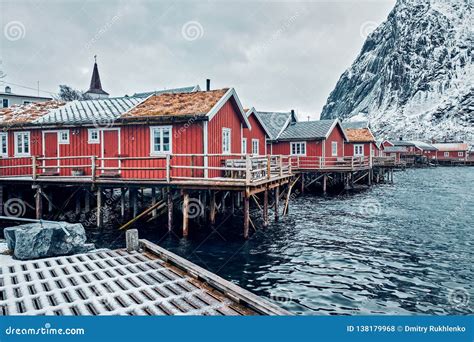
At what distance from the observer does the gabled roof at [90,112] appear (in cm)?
1877

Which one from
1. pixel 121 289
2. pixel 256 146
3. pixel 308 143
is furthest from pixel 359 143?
pixel 121 289

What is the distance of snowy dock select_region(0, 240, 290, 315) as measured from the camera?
5.57 meters

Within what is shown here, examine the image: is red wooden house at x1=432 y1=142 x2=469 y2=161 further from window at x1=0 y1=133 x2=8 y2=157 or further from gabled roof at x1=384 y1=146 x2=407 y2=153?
window at x1=0 y1=133 x2=8 y2=157

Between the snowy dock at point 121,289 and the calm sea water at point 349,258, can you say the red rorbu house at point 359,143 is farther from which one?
the snowy dock at point 121,289

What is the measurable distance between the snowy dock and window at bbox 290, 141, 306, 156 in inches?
1089

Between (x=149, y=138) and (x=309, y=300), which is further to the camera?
(x=149, y=138)

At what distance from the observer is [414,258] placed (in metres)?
12.3

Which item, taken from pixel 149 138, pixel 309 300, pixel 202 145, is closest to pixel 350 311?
pixel 309 300

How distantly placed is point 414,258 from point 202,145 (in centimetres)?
982

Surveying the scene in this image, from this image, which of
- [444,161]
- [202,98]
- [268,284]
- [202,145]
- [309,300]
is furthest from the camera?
[444,161]

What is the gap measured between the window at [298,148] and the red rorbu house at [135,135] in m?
14.0

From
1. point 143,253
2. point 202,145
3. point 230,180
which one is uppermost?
point 202,145

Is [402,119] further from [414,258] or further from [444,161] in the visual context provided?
[414,258]

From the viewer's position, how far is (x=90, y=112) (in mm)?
20391
